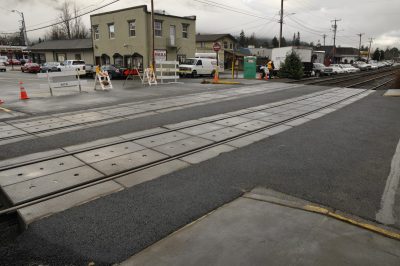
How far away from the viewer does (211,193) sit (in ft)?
15.6

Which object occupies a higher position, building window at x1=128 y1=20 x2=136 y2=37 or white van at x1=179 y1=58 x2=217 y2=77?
building window at x1=128 y1=20 x2=136 y2=37

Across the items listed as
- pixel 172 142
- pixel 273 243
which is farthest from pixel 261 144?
pixel 273 243

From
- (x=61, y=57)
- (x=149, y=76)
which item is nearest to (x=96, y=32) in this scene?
(x=61, y=57)

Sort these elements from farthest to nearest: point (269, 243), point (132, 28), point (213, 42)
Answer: point (213, 42), point (132, 28), point (269, 243)

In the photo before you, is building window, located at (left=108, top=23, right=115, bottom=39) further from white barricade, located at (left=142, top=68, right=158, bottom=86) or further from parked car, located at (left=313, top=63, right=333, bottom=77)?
parked car, located at (left=313, top=63, right=333, bottom=77)

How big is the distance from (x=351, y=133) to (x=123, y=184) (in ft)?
21.2

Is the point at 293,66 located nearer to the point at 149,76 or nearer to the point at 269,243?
the point at 149,76

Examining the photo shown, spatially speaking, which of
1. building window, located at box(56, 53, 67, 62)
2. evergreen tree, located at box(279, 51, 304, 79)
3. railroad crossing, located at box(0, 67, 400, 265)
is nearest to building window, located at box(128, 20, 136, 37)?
evergreen tree, located at box(279, 51, 304, 79)

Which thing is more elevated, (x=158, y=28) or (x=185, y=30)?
(x=185, y=30)

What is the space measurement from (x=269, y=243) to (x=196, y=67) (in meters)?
29.4

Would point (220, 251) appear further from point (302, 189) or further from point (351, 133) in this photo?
point (351, 133)

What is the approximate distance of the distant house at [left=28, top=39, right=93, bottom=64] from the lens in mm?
43688

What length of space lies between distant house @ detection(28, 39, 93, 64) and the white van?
56.0ft

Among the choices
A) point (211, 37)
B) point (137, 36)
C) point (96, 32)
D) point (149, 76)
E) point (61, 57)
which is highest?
point (211, 37)
